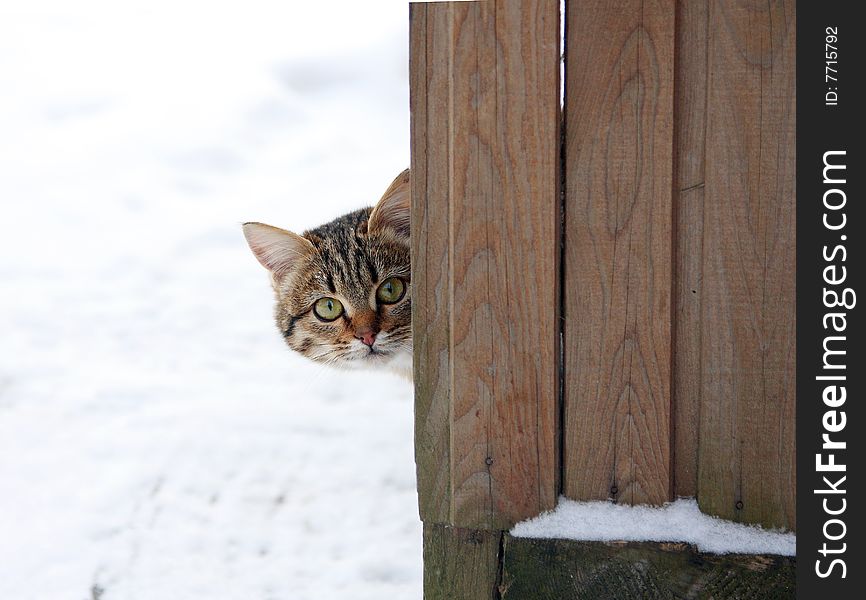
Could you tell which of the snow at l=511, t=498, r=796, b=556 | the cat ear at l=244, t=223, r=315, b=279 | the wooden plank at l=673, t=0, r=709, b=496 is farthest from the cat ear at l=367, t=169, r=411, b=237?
the snow at l=511, t=498, r=796, b=556

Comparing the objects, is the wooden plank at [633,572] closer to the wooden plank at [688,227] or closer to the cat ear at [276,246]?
the wooden plank at [688,227]

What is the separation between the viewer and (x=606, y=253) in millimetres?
2213

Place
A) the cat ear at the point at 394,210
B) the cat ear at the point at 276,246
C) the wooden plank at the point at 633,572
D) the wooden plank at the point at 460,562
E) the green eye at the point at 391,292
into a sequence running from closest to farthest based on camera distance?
the wooden plank at the point at 633,572
the wooden plank at the point at 460,562
the cat ear at the point at 394,210
the green eye at the point at 391,292
the cat ear at the point at 276,246

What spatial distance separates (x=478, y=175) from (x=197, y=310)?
377cm

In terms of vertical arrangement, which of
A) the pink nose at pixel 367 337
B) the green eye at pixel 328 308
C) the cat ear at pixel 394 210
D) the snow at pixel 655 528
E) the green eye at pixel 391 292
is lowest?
the snow at pixel 655 528

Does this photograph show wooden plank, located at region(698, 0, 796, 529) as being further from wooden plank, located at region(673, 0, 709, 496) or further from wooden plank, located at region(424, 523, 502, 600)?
wooden plank, located at region(424, 523, 502, 600)

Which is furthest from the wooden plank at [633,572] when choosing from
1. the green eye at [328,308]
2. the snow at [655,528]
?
the green eye at [328,308]

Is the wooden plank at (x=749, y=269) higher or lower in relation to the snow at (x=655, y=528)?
higher

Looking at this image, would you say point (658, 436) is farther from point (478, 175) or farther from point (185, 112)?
point (185, 112)

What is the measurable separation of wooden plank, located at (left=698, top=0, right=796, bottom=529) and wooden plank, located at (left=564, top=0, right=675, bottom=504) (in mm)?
103

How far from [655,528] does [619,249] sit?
2.24ft

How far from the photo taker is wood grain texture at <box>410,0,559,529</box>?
85.4 inches

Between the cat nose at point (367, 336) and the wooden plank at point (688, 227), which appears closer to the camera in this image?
the wooden plank at point (688, 227)

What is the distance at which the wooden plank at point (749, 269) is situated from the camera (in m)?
2.11
